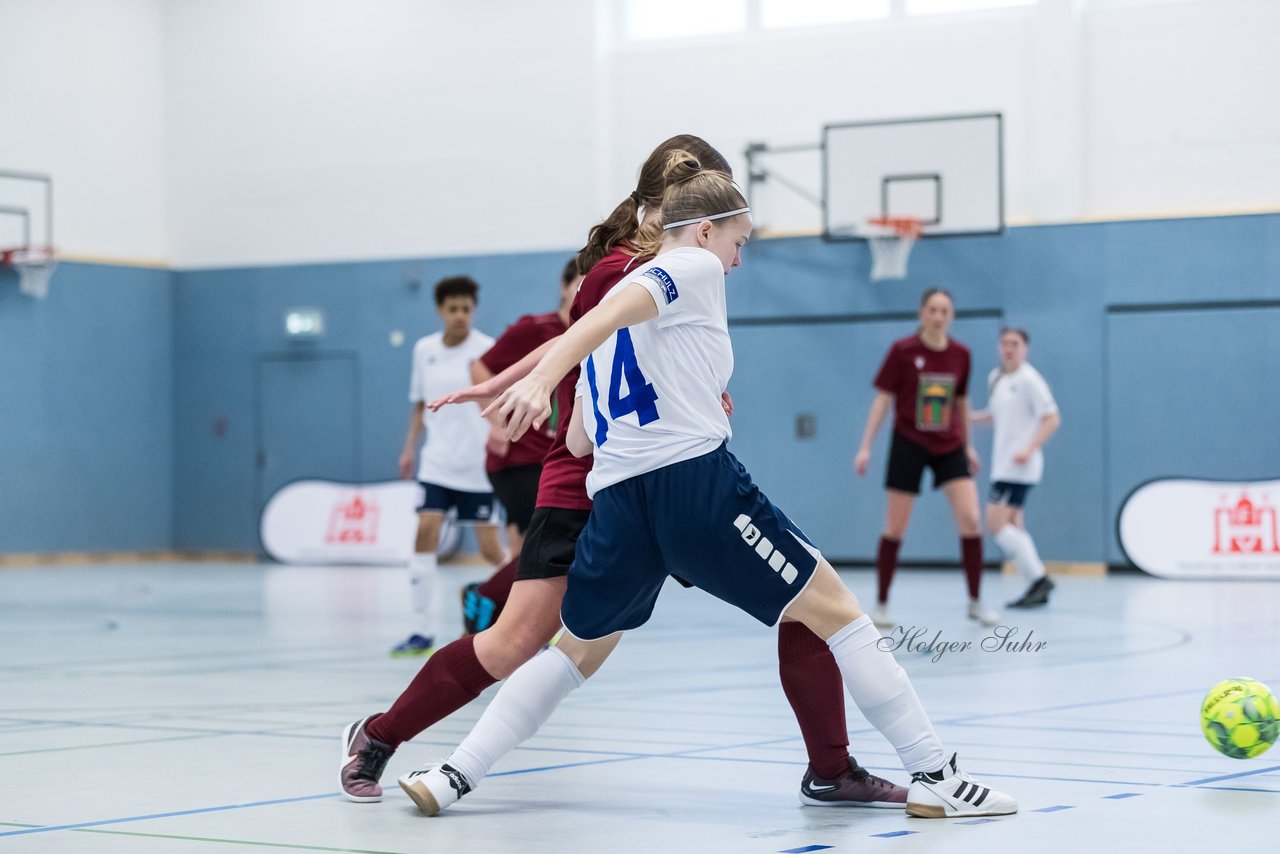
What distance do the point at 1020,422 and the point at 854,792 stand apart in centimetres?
875

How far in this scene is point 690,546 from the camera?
150 inches

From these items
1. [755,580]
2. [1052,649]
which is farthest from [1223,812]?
[1052,649]

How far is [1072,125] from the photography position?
638 inches

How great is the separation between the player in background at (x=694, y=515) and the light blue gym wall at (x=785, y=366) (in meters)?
12.8

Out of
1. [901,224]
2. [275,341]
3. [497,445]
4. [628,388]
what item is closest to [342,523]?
[275,341]

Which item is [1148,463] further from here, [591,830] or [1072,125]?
[591,830]

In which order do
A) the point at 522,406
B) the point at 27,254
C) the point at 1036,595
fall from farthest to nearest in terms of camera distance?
1. the point at 27,254
2. the point at 1036,595
3. the point at 522,406

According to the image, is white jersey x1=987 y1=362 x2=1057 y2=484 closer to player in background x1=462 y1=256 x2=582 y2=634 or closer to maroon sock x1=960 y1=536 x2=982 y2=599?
maroon sock x1=960 y1=536 x2=982 y2=599

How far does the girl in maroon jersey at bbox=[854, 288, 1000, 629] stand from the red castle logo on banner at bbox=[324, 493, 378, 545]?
33.0 feet

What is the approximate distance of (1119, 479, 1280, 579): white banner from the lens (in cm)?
1491

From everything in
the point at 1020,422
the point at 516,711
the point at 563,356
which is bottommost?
the point at 516,711

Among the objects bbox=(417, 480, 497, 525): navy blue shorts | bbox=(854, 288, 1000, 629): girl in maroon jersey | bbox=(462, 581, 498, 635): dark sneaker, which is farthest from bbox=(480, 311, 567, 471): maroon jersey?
bbox=(854, 288, 1000, 629): girl in maroon jersey

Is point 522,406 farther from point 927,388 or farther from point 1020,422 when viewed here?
point 1020,422

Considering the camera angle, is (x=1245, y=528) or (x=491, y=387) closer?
(x=491, y=387)
